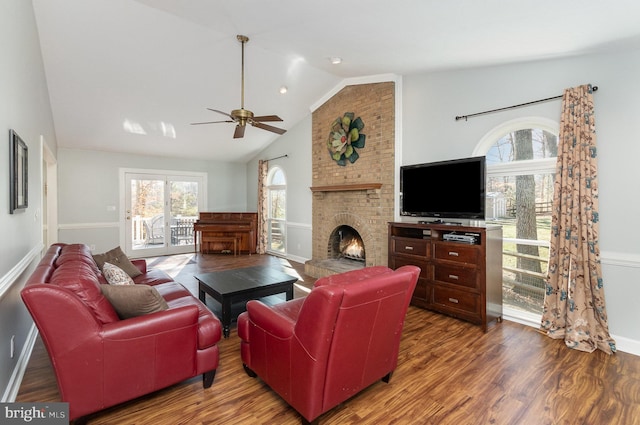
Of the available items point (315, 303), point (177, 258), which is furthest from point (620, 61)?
point (177, 258)

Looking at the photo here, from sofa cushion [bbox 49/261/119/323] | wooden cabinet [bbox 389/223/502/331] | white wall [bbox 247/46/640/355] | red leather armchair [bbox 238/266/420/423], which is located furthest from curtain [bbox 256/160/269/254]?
sofa cushion [bbox 49/261/119/323]

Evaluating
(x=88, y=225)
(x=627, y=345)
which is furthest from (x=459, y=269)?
(x=88, y=225)

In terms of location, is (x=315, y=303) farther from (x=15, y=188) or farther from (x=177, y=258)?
(x=177, y=258)

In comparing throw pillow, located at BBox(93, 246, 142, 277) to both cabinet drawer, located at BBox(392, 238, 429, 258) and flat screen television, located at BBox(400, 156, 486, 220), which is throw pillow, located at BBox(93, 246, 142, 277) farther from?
flat screen television, located at BBox(400, 156, 486, 220)

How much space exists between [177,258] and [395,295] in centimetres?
635

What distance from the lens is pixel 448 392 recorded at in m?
2.15

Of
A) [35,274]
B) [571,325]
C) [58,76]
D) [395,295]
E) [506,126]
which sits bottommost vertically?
[571,325]

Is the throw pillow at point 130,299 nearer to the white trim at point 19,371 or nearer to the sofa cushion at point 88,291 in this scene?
the sofa cushion at point 88,291

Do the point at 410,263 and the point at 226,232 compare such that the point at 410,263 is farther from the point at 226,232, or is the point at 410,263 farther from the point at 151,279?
the point at 226,232

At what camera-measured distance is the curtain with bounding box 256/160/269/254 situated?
7.58m

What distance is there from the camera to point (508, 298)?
142 inches

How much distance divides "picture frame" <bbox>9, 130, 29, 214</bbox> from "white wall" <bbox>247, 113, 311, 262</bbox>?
4380 millimetres

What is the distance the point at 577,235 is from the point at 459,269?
1.08m

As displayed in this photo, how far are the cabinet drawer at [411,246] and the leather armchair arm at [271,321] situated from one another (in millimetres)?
2243
